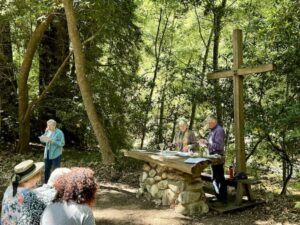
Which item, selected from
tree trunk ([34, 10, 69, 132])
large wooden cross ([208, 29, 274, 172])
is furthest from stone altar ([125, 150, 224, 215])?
tree trunk ([34, 10, 69, 132])

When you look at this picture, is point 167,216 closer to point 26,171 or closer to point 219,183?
point 219,183

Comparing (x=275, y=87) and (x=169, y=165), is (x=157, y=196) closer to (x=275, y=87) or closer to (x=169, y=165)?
(x=169, y=165)

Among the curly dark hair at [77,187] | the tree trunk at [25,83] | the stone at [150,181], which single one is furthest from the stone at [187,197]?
the tree trunk at [25,83]

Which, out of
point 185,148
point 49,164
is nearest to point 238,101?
point 185,148

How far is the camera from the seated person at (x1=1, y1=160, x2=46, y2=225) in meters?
3.23

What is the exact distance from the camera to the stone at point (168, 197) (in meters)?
7.16

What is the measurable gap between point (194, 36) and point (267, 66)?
8.20 metres

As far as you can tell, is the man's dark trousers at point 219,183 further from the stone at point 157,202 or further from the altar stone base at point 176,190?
the stone at point 157,202

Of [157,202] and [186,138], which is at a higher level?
[186,138]

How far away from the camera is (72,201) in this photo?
8.36 feet

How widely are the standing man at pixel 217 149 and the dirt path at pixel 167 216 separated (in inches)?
25.1

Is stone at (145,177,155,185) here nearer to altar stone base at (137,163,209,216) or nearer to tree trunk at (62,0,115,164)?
altar stone base at (137,163,209,216)

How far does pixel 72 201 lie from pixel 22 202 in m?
0.90

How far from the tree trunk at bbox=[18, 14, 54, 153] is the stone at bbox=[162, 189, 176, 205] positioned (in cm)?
712
